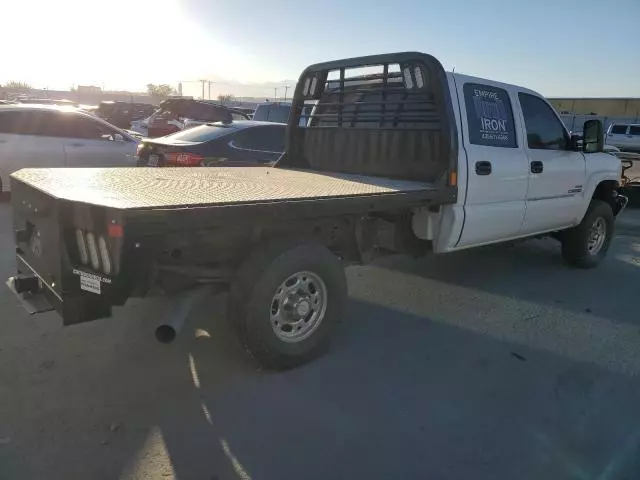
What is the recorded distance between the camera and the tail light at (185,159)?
7926 mm

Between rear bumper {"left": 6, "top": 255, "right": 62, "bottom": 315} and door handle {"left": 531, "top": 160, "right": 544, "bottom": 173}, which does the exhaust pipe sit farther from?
door handle {"left": 531, "top": 160, "right": 544, "bottom": 173}

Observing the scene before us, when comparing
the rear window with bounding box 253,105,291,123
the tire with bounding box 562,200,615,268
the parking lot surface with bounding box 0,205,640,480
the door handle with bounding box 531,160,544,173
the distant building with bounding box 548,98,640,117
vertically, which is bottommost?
the parking lot surface with bounding box 0,205,640,480

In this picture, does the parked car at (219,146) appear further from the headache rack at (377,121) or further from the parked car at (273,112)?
the parked car at (273,112)

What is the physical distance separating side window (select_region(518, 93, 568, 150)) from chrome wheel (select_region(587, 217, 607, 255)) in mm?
1372

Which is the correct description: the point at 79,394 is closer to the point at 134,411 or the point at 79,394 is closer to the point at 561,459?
the point at 134,411

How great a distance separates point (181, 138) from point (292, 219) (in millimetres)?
5741

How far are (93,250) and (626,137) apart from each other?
3246 centimetres

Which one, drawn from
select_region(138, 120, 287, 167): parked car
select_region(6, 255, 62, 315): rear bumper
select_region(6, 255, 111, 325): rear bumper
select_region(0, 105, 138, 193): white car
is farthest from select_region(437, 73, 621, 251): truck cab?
select_region(0, 105, 138, 193): white car

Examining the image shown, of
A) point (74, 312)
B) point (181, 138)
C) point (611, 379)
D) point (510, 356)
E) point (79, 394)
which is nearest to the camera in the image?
point (74, 312)

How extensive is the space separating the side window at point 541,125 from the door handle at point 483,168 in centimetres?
92

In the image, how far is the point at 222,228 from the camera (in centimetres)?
328

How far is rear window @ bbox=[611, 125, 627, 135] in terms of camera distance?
29773 millimetres

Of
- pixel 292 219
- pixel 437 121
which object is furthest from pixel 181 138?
pixel 292 219

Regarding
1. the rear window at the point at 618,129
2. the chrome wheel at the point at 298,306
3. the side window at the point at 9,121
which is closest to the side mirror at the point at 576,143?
the chrome wheel at the point at 298,306
